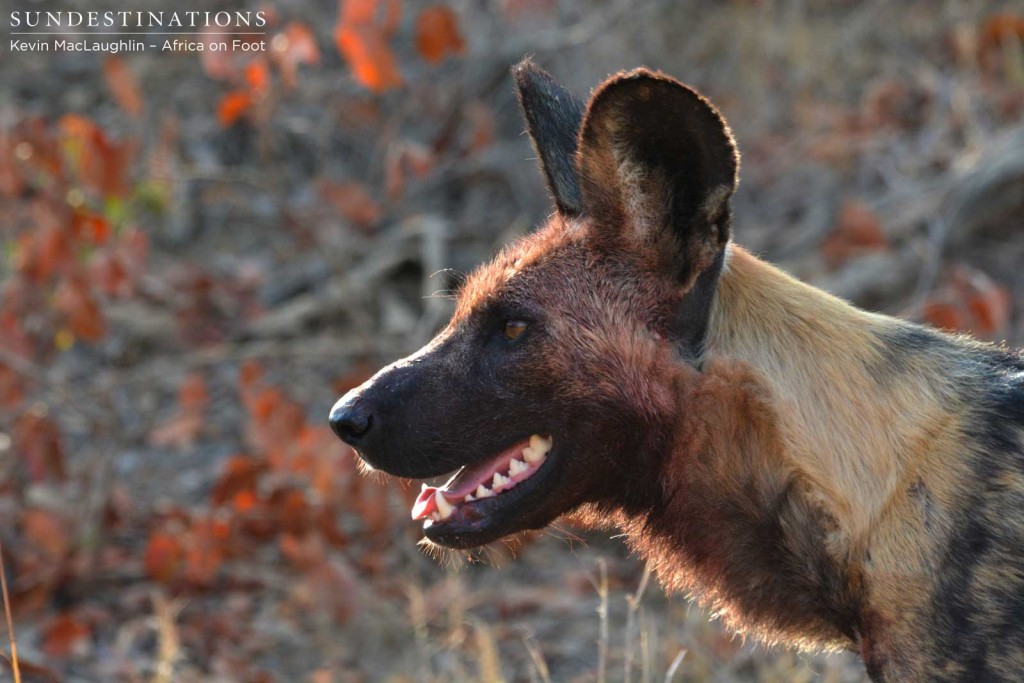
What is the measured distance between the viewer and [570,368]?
2707 millimetres

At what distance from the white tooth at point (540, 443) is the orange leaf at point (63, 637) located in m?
2.59

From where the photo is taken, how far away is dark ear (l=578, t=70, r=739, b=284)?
8.06 ft

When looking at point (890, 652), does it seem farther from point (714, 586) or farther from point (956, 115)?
point (956, 115)

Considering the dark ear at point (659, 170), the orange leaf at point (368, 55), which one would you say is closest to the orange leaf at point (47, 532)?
the orange leaf at point (368, 55)

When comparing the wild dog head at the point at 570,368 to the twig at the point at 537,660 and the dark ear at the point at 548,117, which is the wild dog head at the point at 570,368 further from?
the twig at the point at 537,660

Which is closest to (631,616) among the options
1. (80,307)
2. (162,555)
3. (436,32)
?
(162,555)

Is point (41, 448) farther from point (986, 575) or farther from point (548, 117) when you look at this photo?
point (986, 575)

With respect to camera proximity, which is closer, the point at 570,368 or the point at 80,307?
the point at 570,368

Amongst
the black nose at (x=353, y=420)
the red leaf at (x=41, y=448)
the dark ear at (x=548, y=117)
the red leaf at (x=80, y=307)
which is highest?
the dark ear at (x=548, y=117)

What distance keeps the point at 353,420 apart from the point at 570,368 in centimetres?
49

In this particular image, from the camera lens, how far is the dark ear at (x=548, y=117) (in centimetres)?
307

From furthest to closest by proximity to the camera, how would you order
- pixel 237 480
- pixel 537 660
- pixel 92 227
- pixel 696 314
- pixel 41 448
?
pixel 237 480
pixel 41 448
pixel 92 227
pixel 537 660
pixel 696 314

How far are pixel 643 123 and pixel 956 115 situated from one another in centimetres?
555

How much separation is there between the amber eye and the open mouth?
8.9 inches
